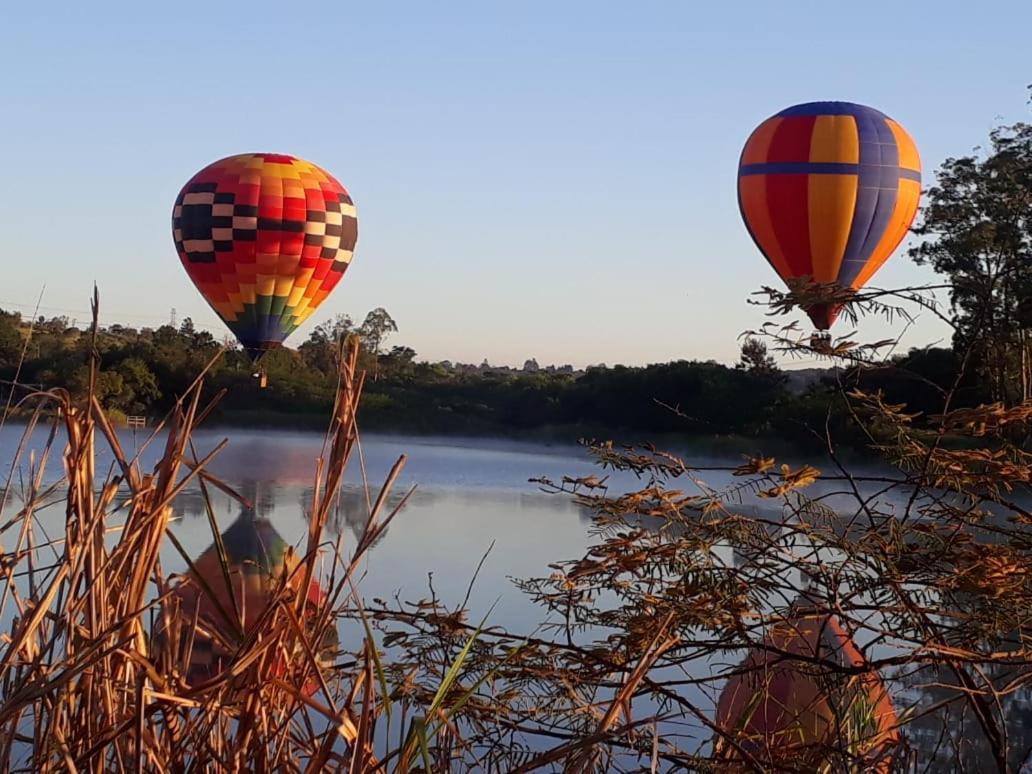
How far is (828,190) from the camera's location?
13.5m

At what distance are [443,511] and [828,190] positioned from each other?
504cm

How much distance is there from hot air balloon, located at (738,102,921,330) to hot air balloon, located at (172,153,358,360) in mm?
5665

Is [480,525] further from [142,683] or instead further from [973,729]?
[142,683]

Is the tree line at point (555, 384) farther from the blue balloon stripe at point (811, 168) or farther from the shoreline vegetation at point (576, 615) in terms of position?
the shoreline vegetation at point (576, 615)

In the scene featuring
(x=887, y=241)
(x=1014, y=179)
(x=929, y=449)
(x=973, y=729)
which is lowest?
(x=973, y=729)

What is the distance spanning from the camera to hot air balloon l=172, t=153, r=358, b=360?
16.6m

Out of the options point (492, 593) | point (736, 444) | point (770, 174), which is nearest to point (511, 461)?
point (736, 444)

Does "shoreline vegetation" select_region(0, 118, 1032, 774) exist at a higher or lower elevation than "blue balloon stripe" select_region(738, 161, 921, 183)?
lower

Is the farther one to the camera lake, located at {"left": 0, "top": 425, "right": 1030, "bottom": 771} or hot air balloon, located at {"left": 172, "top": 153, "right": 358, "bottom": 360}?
hot air balloon, located at {"left": 172, "top": 153, "right": 358, "bottom": 360}

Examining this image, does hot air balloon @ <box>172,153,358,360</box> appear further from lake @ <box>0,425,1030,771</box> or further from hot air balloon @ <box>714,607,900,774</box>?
→ hot air balloon @ <box>714,607,900,774</box>

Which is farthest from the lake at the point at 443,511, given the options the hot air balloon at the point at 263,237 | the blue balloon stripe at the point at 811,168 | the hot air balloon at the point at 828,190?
the blue balloon stripe at the point at 811,168

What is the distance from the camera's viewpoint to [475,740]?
1.93 meters

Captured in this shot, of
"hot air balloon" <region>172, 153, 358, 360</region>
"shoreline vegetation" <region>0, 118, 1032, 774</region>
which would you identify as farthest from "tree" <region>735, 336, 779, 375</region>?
"hot air balloon" <region>172, 153, 358, 360</region>

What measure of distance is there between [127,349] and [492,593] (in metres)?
19.7
